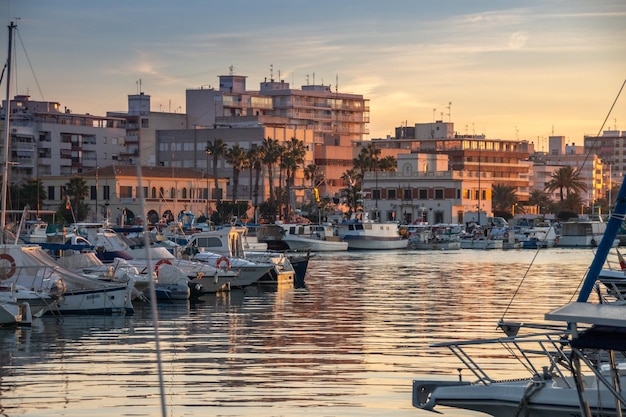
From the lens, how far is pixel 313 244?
373ft

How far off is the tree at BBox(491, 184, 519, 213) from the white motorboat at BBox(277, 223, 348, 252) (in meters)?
Answer: 68.4

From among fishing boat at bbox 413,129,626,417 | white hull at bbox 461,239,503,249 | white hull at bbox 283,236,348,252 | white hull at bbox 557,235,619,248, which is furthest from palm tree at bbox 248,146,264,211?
fishing boat at bbox 413,129,626,417

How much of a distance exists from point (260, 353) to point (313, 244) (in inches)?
3285

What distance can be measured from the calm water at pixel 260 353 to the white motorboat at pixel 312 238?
56.7 metres

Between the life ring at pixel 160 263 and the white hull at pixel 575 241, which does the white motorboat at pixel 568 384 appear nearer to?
the life ring at pixel 160 263

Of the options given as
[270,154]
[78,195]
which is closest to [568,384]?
[78,195]

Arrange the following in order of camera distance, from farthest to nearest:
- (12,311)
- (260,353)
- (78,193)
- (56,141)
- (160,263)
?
(56,141), (78,193), (160,263), (12,311), (260,353)

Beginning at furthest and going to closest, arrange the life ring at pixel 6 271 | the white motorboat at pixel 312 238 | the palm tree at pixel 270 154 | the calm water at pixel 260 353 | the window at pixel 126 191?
the palm tree at pixel 270 154
the window at pixel 126 191
the white motorboat at pixel 312 238
the life ring at pixel 6 271
the calm water at pixel 260 353

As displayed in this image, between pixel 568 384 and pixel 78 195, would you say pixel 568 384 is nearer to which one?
pixel 568 384

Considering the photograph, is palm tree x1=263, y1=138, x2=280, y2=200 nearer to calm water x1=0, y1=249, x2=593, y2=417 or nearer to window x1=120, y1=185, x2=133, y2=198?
window x1=120, y1=185, x2=133, y2=198

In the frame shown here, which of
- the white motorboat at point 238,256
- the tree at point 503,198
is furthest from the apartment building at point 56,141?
the white motorboat at point 238,256

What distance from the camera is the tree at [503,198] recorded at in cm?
18450

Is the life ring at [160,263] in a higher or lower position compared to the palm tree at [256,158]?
lower

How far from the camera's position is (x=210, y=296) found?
4953 centimetres
